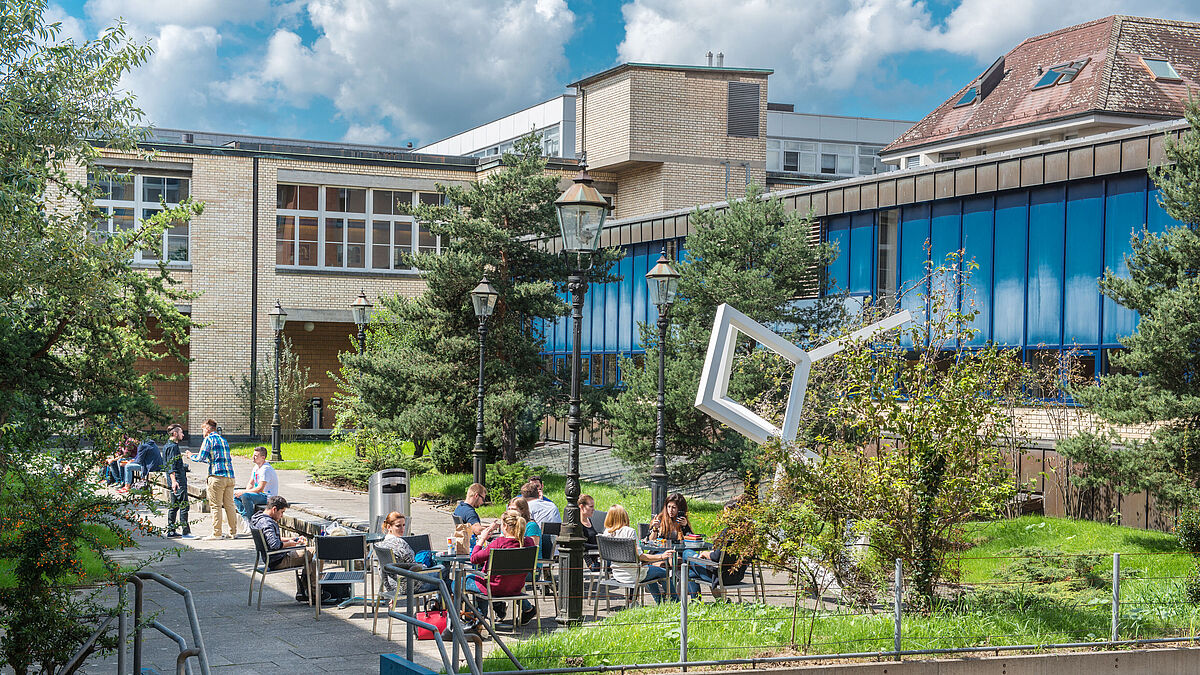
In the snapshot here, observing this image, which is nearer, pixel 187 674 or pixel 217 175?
pixel 187 674

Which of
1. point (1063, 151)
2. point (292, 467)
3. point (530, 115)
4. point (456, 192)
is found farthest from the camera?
point (530, 115)

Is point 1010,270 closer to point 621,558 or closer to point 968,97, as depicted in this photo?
point 621,558

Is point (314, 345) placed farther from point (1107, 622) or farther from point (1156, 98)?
point (1107, 622)

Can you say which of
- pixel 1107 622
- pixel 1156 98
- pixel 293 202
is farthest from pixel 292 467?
pixel 1156 98

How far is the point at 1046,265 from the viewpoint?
22.9 meters

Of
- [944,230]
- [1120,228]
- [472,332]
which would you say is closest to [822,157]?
[944,230]

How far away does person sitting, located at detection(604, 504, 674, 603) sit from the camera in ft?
42.3

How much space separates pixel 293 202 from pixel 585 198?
112 ft

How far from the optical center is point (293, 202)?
43.9m

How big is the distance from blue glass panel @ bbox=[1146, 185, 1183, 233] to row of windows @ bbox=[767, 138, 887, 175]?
45624 mm

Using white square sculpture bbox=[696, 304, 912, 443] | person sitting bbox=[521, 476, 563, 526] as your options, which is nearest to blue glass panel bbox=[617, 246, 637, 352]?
white square sculpture bbox=[696, 304, 912, 443]

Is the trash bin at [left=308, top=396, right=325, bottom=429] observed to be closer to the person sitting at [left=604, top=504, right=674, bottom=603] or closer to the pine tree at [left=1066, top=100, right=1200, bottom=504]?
the pine tree at [left=1066, top=100, right=1200, bottom=504]

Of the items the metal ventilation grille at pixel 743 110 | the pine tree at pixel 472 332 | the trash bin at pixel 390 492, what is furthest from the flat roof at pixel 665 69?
the trash bin at pixel 390 492

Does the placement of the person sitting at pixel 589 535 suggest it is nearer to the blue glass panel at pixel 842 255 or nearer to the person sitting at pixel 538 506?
the person sitting at pixel 538 506
